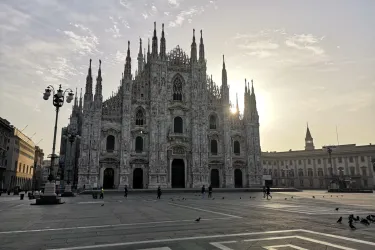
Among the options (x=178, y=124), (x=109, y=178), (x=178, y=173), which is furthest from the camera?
(x=178, y=124)

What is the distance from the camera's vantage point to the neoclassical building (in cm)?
4231

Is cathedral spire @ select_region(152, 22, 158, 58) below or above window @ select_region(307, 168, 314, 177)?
above

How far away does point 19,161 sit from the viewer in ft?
212

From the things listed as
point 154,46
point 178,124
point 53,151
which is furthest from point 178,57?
point 53,151

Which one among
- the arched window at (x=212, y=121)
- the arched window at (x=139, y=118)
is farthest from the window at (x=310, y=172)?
the arched window at (x=139, y=118)

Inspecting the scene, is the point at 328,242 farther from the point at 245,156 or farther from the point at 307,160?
the point at 307,160

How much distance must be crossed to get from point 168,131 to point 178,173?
7229 millimetres

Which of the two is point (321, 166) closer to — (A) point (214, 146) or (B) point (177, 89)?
(A) point (214, 146)

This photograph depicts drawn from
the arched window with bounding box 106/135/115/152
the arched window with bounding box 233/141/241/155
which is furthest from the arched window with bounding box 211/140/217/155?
the arched window with bounding box 106/135/115/152

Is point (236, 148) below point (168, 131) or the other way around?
below

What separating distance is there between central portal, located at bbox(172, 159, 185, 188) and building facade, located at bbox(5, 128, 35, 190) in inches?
1303

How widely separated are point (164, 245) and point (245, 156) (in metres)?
45.6

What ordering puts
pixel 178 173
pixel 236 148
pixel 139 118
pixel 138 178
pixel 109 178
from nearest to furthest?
Answer: pixel 109 178 < pixel 138 178 < pixel 139 118 < pixel 178 173 < pixel 236 148

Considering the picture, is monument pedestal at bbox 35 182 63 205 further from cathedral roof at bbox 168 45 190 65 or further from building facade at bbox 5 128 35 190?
building facade at bbox 5 128 35 190
